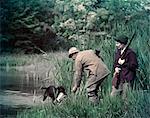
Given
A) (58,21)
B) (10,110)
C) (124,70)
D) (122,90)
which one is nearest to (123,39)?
(124,70)

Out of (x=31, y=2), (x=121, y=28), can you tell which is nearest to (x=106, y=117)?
(x=121, y=28)

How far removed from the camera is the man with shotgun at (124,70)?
397cm

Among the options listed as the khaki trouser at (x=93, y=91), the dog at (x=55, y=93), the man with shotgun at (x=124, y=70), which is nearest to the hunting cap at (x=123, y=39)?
the man with shotgun at (x=124, y=70)

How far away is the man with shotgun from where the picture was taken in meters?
3.97

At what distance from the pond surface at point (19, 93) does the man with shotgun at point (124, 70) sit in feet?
1.74

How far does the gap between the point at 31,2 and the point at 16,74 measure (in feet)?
1.69

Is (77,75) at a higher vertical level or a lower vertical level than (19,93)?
higher

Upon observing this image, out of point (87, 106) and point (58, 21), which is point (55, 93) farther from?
Answer: point (58, 21)

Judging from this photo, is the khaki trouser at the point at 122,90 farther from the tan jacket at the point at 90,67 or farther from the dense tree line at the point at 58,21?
the dense tree line at the point at 58,21

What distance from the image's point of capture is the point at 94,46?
4055mm

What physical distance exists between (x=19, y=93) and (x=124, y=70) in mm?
747

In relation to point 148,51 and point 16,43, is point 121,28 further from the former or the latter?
point 16,43

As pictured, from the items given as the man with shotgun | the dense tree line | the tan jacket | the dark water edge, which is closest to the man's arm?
the tan jacket

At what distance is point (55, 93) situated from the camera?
4039mm
